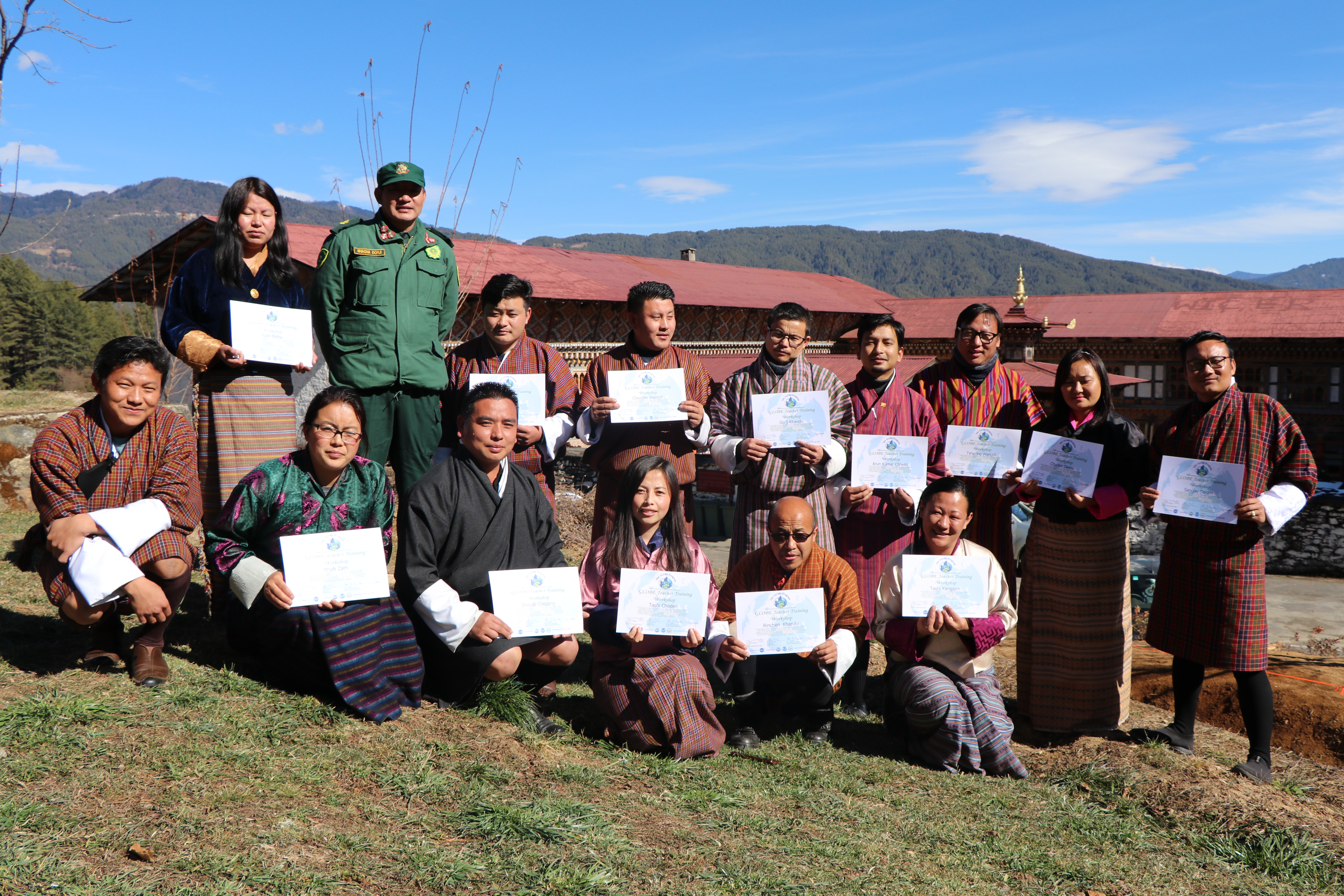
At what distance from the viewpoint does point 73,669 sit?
3977 mm

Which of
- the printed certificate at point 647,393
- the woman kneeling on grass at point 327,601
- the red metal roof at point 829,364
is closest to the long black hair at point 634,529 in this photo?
the printed certificate at point 647,393

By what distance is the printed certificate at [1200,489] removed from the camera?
12.8 feet

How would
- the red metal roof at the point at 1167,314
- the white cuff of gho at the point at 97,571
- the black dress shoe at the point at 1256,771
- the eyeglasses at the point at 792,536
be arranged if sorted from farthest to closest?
the red metal roof at the point at 1167,314 < the eyeglasses at the point at 792,536 < the black dress shoe at the point at 1256,771 < the white cuff of gho at the point at 97,571

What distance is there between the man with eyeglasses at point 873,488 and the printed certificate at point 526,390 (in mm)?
1589

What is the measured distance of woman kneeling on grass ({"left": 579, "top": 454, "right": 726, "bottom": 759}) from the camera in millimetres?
3863

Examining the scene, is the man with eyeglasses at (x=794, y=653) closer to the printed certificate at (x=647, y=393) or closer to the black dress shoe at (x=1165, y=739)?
the printed certificate at (x=647, y=393)

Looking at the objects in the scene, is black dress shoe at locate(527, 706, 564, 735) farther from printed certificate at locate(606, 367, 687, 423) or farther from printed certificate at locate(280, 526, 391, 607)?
printed certificate at locate(606, 367, 687, 423)

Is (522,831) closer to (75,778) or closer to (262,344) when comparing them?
(75,778)

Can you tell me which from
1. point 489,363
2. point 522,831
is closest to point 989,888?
point 522,831

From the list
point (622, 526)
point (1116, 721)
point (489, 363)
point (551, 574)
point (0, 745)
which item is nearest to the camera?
point (0, 745)

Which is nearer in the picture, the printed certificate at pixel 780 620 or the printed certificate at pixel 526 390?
Result: the printed certificate at pixel 780 620

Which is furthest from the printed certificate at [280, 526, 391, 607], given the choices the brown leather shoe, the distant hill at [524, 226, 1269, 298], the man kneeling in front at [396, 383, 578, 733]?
the distant hill at [524, 226, 1269, 298]

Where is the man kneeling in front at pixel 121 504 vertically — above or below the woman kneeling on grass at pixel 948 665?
above

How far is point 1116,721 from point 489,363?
3708 mm
